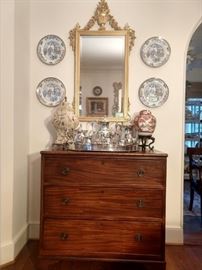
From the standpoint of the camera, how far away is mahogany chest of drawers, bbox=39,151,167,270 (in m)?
2.24

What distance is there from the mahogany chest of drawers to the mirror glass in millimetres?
747

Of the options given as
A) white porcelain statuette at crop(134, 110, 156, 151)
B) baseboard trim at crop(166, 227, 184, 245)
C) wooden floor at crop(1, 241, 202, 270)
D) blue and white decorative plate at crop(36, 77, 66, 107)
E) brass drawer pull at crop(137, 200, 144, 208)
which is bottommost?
wooden floor at crop(1, 241, 202, 270)

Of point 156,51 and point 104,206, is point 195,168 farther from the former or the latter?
point 104,206

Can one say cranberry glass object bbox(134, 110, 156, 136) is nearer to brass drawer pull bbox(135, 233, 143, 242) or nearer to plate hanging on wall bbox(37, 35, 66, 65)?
brass drawer pull bbox(135, 233, 143, 242)

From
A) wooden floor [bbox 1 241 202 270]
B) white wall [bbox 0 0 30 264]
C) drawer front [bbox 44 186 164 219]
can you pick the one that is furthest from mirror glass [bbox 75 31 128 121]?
wooden floor [bbox 1 241 202 270]

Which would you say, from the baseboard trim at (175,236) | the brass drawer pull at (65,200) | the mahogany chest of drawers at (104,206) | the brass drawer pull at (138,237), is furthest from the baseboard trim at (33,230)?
the baseboard trim at (175,236)

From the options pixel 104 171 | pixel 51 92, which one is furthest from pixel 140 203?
pixel 51 92

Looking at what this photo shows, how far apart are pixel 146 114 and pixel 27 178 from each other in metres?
1.37

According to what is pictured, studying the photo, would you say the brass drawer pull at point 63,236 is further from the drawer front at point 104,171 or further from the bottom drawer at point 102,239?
the drawer front at point 104,171

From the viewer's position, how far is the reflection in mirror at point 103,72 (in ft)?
9.36

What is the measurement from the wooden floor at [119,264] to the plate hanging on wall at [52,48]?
1881 mm

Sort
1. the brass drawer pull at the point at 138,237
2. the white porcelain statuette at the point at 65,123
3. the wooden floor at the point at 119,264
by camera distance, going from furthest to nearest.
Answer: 1. the white porcelain statuette at the point at 65,123
2. the wooden floor at the point at 119,264
3. the brass drawer pull at the point at 138,237

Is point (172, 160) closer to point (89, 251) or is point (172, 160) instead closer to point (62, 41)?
point (89, 251)

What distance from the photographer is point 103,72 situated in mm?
2852
